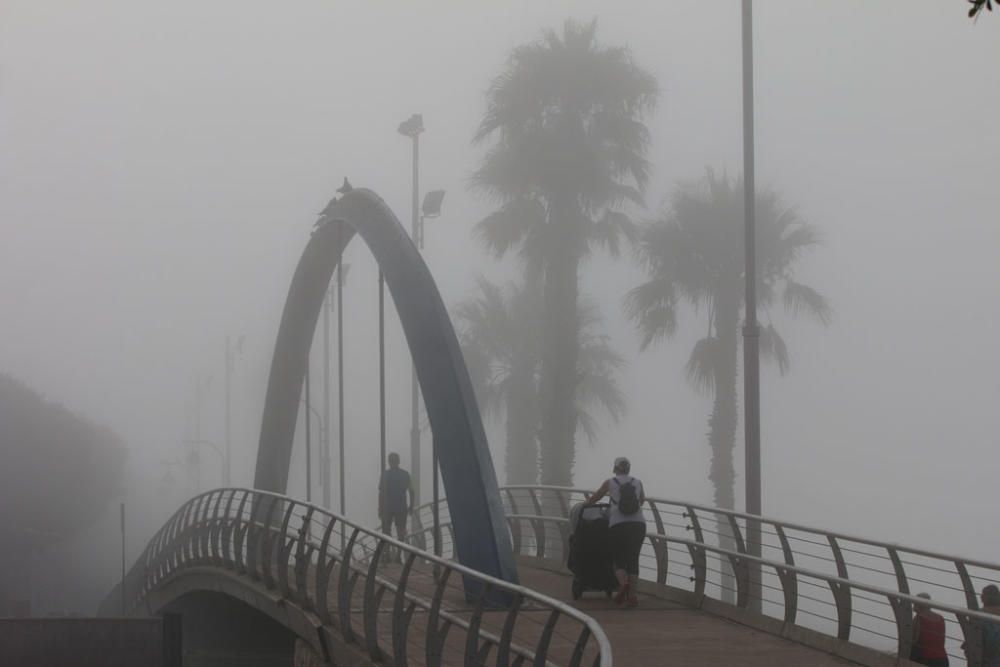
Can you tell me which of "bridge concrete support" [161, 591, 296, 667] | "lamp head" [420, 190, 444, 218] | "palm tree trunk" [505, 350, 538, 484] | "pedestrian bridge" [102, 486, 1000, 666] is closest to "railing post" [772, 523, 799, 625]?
"pedestrian bridge" [102, 486, 1000, 666]

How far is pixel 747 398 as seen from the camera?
20.2 meters

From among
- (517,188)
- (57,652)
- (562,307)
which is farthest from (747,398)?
(517,188)

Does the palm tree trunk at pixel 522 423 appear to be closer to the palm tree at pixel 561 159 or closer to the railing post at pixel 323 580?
the palm tree at pixel 561 159

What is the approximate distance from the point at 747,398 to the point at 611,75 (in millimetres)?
21307

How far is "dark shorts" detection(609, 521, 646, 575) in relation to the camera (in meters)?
15.1

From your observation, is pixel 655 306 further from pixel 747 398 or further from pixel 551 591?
pixel 551 591

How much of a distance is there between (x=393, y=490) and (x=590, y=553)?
5737 millimetres

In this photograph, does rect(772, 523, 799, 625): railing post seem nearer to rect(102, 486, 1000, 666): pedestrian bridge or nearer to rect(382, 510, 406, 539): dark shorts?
rect(102, 486, 1000, 666): pedestrian bridge

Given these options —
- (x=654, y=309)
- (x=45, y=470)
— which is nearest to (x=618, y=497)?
(x=654, y=309)

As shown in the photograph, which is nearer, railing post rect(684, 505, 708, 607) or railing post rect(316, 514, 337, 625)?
railing post rect(316, 514, 337, 625)

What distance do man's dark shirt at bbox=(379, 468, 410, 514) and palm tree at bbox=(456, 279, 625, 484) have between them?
25.8 meters

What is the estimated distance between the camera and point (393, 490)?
20.9m

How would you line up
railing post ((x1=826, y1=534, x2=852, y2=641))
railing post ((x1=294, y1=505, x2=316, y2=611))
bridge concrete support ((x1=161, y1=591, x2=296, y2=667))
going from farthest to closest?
bridge concrete support ((x1=161, y1=591, x2=296, y2=667)) → railing post ((x1=294, y1=505, x2=316, y2=611)) → railing post ((x1=826, y1=534, x2=852, y2=641))

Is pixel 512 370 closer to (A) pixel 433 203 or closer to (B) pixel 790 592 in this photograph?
(A) pixel 433 203
